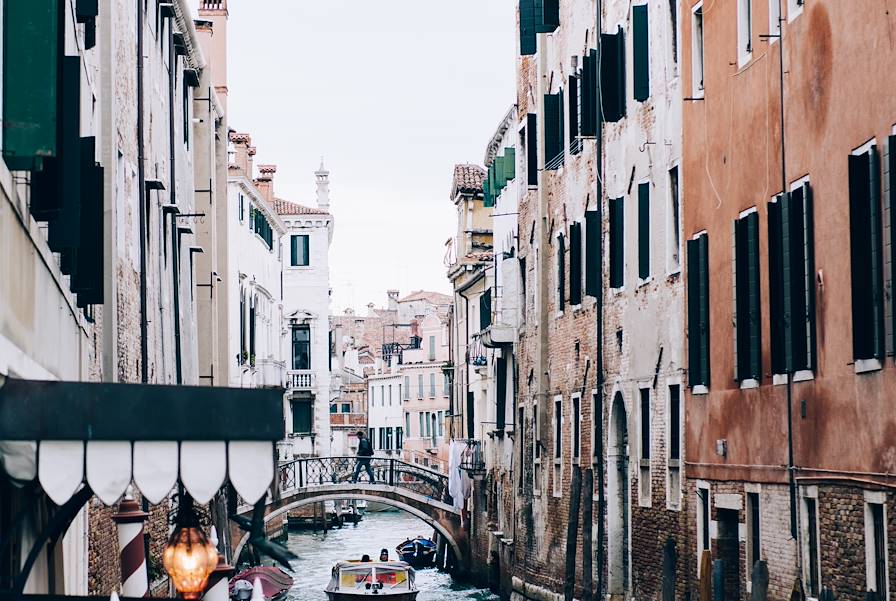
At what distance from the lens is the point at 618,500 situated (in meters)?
21.4

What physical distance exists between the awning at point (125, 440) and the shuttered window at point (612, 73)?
1625cm

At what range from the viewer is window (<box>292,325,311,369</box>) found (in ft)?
195

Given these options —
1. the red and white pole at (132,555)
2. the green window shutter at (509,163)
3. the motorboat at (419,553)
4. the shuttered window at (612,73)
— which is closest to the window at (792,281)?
the shuttered window at (612,73)

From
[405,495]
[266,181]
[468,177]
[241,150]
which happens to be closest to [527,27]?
[405,495]

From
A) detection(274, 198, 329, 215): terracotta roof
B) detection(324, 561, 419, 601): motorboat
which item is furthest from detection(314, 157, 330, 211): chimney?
detection(324, 561, 419, 601): motorboat

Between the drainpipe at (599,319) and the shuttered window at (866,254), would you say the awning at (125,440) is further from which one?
the drainpipe at (599,319)

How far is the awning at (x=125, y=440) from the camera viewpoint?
17.9ft

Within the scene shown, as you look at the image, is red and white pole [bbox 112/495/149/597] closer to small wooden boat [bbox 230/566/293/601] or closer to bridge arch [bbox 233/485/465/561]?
small wooden boat [bbox 230/566/293/601]

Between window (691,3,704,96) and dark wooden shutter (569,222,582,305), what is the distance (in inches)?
234

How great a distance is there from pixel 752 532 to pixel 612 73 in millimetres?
7595

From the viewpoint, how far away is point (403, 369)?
72688 millimetres

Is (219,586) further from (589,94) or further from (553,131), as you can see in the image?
(553,131)

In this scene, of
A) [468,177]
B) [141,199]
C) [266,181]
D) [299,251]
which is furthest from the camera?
[299,251]

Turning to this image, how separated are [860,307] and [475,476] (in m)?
22.5
